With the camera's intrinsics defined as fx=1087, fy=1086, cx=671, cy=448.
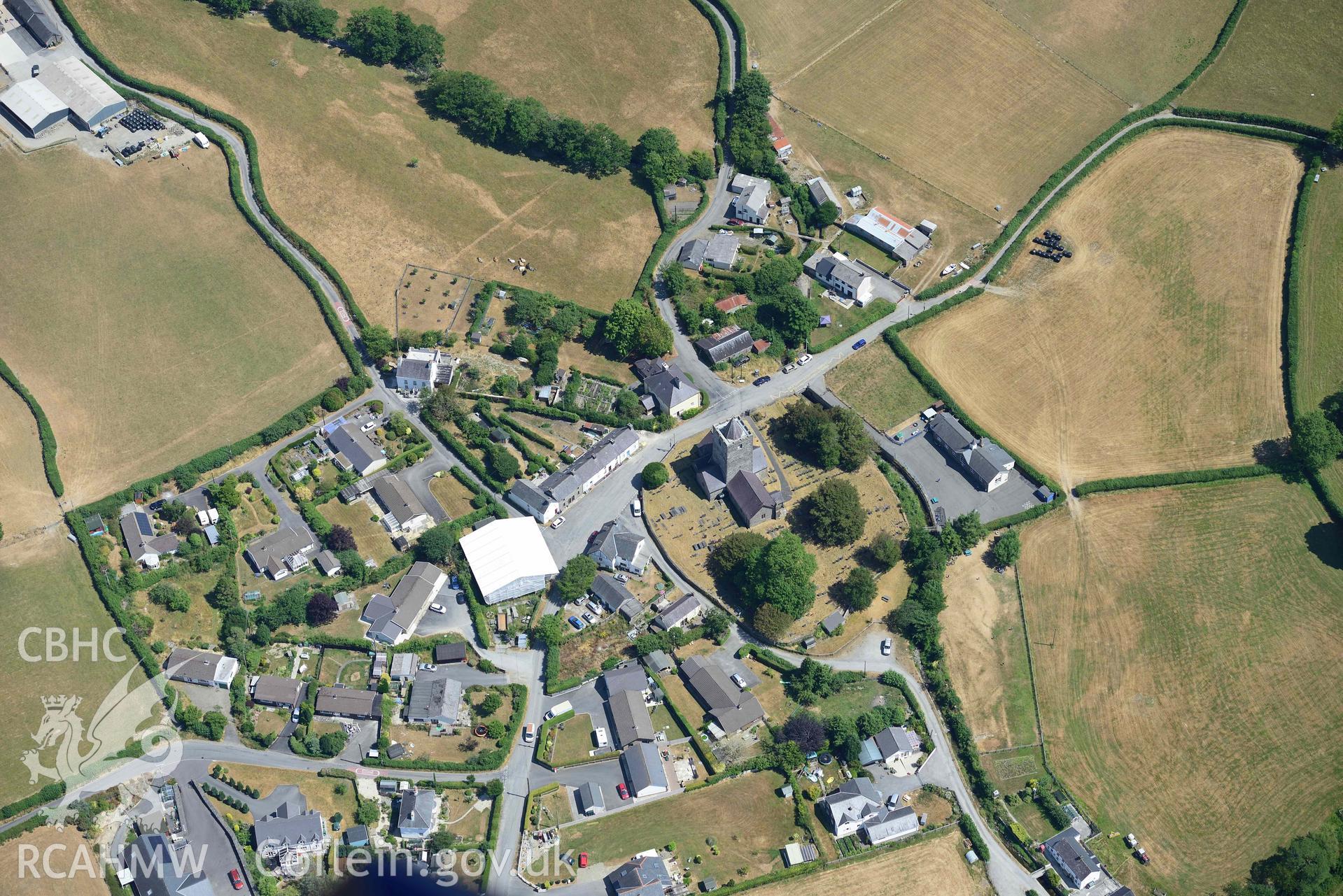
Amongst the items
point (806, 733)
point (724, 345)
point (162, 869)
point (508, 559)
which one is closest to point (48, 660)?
point (162, 869)

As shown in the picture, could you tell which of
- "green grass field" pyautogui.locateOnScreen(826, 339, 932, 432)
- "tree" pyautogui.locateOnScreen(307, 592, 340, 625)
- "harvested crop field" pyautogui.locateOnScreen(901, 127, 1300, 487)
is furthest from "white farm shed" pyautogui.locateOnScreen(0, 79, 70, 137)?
"harvested crop field" pyautogui.locateOnScreen(901, 127, 1300, 487)

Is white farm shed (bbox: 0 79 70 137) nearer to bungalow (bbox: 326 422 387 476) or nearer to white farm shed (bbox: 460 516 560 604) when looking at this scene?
bungalow (bbox: 326 422 387 476)

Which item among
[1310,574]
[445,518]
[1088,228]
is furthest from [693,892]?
[1088,228]

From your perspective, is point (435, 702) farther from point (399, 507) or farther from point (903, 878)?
point (903, 878)

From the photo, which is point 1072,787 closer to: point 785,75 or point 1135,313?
point 1135,313

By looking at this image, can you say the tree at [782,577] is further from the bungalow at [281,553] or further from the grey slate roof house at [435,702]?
the bungalow at [281,553]

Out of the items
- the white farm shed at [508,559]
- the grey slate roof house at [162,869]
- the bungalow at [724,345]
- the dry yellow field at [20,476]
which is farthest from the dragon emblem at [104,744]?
the bungalow at [724,345]

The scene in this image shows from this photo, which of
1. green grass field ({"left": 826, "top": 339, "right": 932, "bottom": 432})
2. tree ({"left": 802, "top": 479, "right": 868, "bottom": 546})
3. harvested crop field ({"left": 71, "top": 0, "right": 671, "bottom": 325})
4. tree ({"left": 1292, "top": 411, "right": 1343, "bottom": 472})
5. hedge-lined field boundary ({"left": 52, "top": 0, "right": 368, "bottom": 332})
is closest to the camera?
tree ({"left": 802, "top": 479, "right": 868, "bottom": 546})
